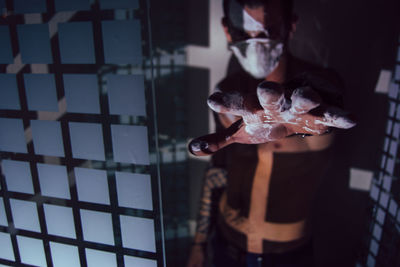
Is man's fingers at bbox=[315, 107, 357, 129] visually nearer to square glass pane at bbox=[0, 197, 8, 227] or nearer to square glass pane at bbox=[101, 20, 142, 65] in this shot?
square glass pane at bbox=[101, 20, 142, 65]

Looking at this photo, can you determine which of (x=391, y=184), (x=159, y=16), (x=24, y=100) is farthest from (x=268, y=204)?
(x=159, y=16)

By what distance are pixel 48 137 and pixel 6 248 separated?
1.29 ft

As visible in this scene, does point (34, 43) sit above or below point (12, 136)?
above

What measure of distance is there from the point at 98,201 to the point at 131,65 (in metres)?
0.35

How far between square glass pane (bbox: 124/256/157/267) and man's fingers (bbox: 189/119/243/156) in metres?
0.31

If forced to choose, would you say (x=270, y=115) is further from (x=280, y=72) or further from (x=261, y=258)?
(x=261, y=258)

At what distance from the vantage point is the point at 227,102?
1.76ft

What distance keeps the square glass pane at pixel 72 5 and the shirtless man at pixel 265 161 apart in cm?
37

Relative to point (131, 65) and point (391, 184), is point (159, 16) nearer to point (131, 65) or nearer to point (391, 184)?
point (131, 65)

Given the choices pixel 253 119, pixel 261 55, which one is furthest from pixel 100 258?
pixel 261 55

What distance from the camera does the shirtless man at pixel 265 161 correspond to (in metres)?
0.64

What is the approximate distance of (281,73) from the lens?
897mm

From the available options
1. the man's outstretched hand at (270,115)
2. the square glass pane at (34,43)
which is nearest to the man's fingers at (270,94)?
the man's outstretched hand at (270,115)

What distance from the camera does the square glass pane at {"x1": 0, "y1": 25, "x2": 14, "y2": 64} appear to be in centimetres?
58
